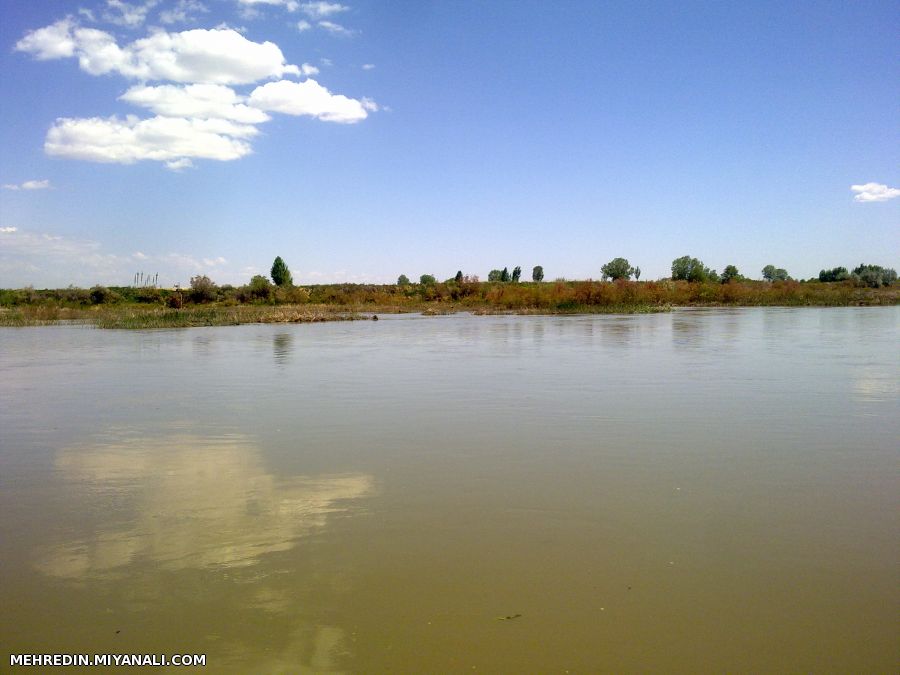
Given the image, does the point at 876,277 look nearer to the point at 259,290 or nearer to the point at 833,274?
the point at 833,274

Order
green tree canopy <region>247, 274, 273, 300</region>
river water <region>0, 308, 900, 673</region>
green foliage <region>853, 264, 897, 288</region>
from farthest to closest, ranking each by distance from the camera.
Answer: green foliage <region>853, 264, 897, 288</region> → green tree canopy <region>247, 274, 273, 300</region> → river water <region>0, 308, 900, 673</region>

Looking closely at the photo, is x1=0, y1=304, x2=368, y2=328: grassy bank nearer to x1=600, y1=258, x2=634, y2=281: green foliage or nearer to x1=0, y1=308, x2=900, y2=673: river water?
x1=0, y1=308, x2=900, y2=673: river water

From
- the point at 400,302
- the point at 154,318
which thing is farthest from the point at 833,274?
the point at 154,318

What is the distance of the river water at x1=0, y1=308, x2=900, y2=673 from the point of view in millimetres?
3834

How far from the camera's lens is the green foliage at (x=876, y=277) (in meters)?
79.6

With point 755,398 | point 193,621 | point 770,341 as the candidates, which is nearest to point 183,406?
point 193,621

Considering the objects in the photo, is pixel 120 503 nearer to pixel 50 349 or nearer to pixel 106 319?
pixel 50 349

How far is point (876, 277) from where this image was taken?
265 feet

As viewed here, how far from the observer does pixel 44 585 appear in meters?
4.57

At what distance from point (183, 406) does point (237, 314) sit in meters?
34.2

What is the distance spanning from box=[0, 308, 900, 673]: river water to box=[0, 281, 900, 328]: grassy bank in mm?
32735

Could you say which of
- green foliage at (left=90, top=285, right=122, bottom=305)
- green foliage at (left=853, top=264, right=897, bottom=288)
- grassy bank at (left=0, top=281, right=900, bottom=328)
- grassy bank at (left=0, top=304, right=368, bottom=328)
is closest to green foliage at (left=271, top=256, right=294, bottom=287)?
grassy bank at (left=0, top=281, right=900, bottom=328)

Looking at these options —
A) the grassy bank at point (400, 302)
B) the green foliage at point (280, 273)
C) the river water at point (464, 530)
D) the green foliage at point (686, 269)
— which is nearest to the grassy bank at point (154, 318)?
the grassy bank at point (400, 302)

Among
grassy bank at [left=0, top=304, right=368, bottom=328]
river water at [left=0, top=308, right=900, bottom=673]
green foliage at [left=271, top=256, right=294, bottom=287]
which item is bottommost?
river water at [left=0, top=308, right=900, bottom=673]
